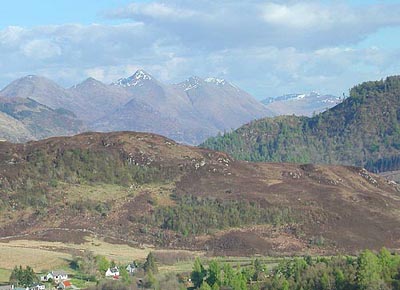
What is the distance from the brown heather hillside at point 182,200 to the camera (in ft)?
424

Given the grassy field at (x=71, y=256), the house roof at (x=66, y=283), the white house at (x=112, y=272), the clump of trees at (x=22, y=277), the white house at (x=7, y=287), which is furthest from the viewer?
the grassy field at (x=71, y=256)

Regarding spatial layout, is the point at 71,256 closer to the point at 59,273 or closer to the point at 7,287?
the point at 59,273

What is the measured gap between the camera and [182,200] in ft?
475

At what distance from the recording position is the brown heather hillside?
129m

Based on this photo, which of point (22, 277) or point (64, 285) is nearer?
point (22, 277)

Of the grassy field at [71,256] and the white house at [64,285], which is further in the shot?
the grassy field at [71,256]

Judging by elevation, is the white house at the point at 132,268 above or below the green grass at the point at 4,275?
below

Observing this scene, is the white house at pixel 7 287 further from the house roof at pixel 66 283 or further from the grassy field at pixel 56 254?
the grassy field at pixel 56 254

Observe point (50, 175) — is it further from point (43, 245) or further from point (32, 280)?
point (32, 280)

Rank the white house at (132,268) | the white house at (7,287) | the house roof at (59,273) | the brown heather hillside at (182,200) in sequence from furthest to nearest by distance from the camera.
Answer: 1. the brown heather hillside at (182,200)
2. the white house at (132,268)
3. the house roof at (59,273)
4. the white house at (7,287)

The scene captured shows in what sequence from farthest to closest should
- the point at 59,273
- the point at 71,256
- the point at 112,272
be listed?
the point at 71,256, the point at 112,272, the point at 59,273

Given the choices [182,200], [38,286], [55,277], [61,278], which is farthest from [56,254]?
[182,200]

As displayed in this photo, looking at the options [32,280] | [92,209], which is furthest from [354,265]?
[92,209]

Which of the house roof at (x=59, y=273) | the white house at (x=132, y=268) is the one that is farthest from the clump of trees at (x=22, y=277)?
the white house at (x=132, y=268)
